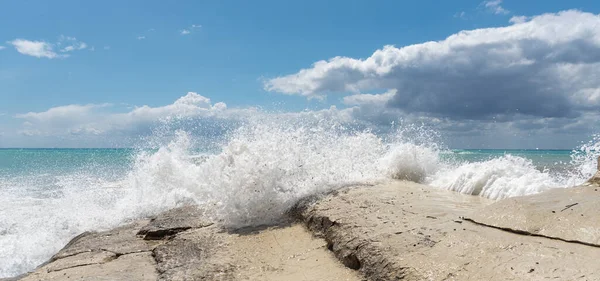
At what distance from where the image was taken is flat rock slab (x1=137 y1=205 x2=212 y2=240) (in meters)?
6.39

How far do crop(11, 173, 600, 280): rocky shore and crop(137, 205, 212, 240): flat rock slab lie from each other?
0.02 m

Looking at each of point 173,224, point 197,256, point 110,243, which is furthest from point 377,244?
point 110,243

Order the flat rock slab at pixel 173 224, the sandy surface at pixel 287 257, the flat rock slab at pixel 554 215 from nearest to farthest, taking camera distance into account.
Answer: the flat rock slab at pixel 554 215 → the sandy surface at pixel 287 257 → the flat rock slab at pixel 173 224

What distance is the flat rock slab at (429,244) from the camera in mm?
3133

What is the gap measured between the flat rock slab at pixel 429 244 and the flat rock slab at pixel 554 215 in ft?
0.42

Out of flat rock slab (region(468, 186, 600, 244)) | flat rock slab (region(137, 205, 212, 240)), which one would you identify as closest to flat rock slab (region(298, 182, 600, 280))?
flat rock slab (region(468, 186, 600, 244))

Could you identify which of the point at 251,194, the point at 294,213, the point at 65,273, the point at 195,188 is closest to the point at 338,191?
the point at 294,213

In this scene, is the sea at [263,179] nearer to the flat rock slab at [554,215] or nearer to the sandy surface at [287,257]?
the sandy surface at [287,257]

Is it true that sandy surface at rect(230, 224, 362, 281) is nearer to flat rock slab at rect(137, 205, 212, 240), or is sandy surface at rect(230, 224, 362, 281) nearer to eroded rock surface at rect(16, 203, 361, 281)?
eroded rock surface at rect(16, 203, 361, 281)

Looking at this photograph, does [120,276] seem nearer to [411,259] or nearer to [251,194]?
[251,194]

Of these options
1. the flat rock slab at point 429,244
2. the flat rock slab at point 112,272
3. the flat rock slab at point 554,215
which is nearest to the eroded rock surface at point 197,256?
the flat rock slab at point 112,272

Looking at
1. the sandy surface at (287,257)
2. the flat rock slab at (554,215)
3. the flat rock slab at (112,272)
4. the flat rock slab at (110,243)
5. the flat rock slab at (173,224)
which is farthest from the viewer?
the flat rock slab at (173,224)

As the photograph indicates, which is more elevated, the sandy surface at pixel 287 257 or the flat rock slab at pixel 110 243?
the sandy surface at pixel 287 257

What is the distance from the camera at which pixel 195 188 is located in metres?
9.63
